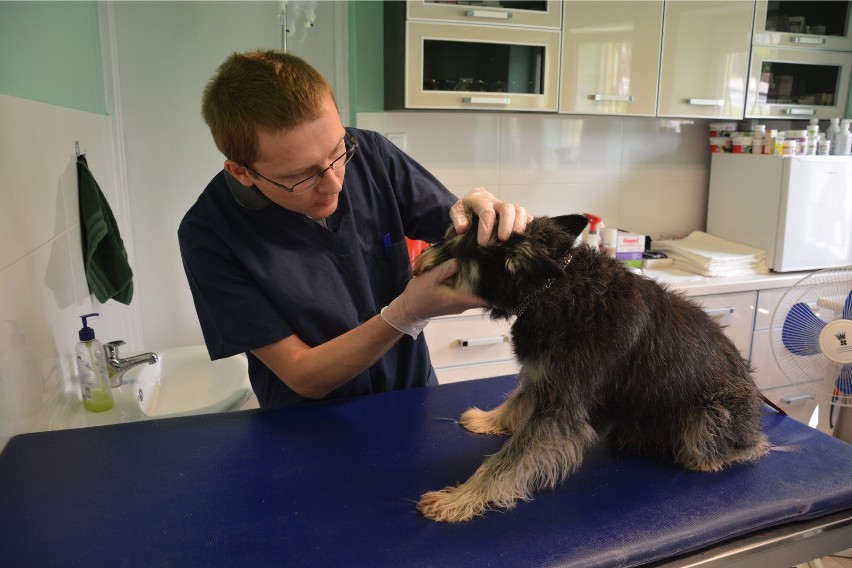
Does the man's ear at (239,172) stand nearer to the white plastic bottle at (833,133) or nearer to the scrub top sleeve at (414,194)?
the scrub top sleeve at (414,194)

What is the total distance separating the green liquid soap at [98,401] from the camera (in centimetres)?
170

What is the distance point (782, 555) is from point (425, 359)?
3.34 feet

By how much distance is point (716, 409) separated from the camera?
4.06 ft

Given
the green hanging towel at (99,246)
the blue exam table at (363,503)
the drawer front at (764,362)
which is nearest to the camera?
the blue exam table at (363,503)

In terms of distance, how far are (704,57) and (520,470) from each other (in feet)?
9.63

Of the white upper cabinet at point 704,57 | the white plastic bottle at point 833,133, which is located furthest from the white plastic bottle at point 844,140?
the white upper cabinet at point 704,57

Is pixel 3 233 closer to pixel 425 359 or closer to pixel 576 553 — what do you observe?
pixel 425 359

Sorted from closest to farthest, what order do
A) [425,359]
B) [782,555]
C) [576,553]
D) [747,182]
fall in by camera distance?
[576,553], [782,555], [425,359], [747,182]

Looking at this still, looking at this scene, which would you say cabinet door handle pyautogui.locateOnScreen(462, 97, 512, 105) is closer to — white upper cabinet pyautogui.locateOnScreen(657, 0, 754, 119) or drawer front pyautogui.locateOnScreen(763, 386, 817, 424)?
white upper cabinet pyautogui.locateOnScreen(657, 0, 754, 119)

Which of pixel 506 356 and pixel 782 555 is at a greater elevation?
pixel 782 555

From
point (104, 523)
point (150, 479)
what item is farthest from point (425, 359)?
point (104, 523)

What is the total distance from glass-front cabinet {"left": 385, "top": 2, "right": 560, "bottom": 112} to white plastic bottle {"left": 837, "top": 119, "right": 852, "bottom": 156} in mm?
1752

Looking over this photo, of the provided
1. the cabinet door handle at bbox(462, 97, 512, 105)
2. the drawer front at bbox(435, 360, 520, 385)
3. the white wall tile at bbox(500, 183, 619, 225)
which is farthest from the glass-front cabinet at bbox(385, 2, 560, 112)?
the drawer front at bbox(435, 360, 520, 385)

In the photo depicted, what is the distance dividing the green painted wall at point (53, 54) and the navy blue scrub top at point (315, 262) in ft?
1.98
